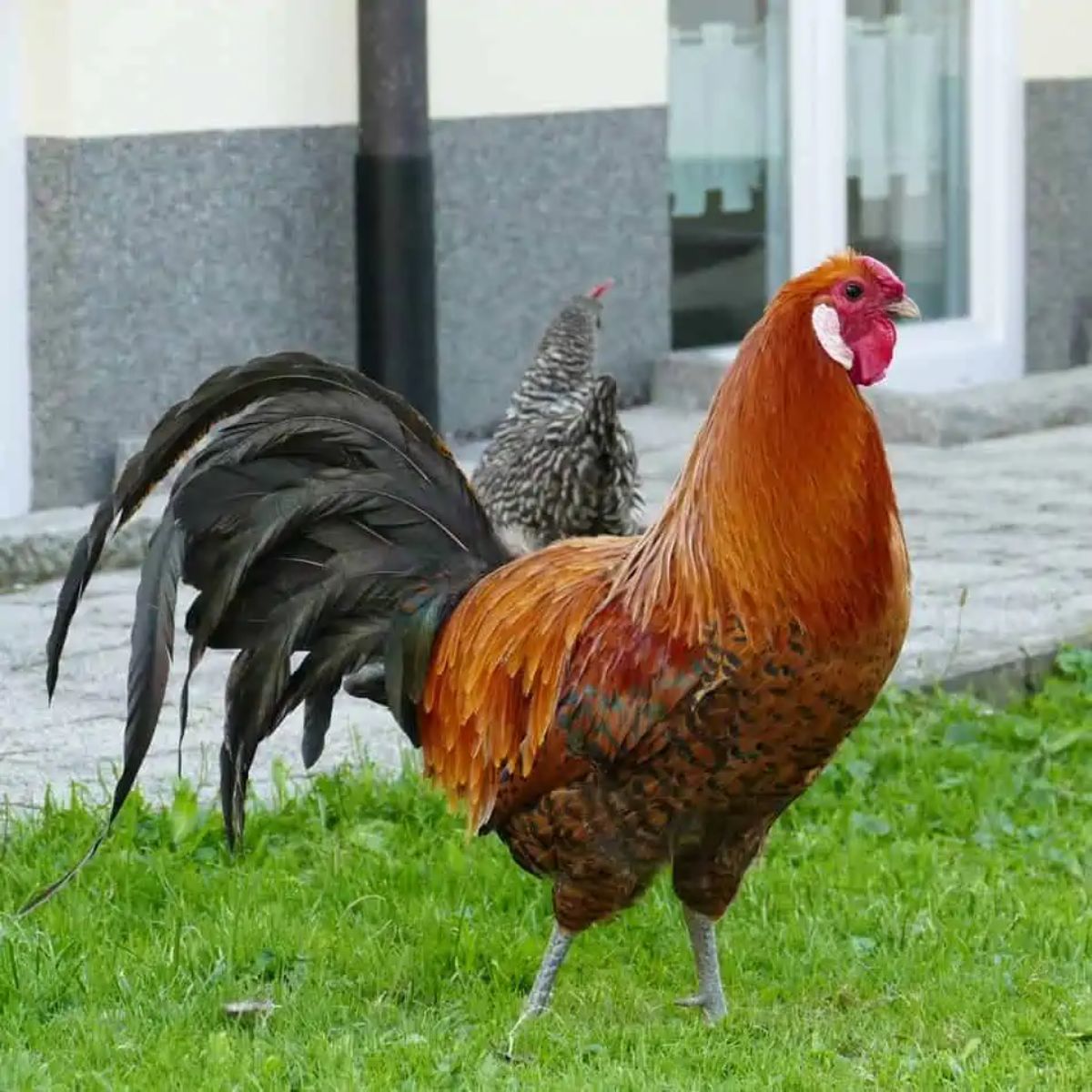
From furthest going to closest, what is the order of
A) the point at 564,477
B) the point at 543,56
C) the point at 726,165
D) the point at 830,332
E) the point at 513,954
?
the point at 726,165 < the point at 543,56 < the point at 564,477 < the point at 513,954 < the point at 830,332

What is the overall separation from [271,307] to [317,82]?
90cm

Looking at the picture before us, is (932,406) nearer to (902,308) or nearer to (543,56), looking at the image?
(543,56)

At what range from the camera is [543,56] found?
1064cm

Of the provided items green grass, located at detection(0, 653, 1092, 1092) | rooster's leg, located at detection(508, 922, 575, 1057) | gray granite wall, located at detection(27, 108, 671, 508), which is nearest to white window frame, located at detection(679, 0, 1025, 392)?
gray granite wall, located at detection(27, 108, 671, 508)

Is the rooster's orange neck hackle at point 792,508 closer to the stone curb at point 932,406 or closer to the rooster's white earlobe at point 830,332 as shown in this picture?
the rooster's white earlobe at point 830,332

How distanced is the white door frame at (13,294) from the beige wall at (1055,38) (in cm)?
575

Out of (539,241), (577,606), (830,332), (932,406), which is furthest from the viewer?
(932,406)

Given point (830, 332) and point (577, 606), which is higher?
point (830, 332)

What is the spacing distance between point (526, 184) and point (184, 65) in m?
1.95

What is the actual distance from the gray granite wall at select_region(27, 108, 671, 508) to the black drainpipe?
20cm

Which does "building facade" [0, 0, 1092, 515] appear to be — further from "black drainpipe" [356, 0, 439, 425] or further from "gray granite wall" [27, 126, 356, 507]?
"black drainpipe" [356, 0, 439, 425]

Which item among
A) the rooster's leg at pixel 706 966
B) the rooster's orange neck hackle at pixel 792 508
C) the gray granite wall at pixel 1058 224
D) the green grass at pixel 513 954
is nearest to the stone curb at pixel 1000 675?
the green grass at pixel 513 954

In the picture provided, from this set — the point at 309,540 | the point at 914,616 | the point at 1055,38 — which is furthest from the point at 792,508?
the point at 1055,38

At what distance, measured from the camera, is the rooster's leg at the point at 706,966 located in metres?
5.02
